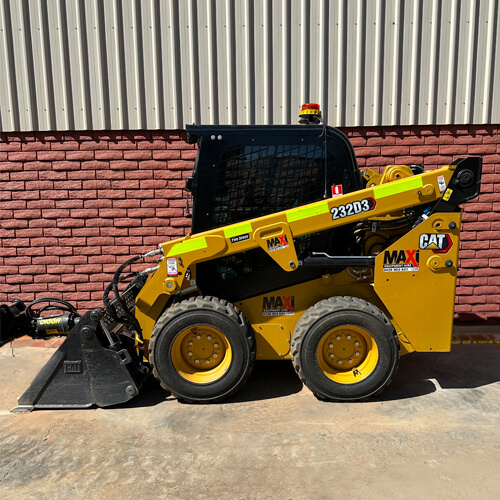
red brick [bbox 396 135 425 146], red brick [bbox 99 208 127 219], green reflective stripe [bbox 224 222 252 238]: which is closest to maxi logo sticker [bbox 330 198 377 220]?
green reflective stripe [bbox 224 222 252 238]

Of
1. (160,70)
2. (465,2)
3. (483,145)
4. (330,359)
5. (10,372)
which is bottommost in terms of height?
(10,372)

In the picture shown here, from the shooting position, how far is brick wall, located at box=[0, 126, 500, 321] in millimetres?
5441

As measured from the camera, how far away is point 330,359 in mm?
3770

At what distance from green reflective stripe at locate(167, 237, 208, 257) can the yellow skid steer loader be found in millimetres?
14

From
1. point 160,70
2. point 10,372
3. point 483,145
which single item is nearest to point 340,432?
point 10,372

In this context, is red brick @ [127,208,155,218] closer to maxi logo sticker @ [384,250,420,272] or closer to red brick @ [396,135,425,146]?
maxi logo sticker @ [384,250,420,272]

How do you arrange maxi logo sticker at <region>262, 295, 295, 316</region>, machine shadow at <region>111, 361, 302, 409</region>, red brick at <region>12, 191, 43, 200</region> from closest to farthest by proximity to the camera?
machine shadow at <region>111, 361, 302, 409</region>, maxi logo sticker at <region>262, 295, 295, 316</region>, red brick at <region>12, 191, 43, 200</region>

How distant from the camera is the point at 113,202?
5.55 metres

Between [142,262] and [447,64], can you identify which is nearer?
[447,64]

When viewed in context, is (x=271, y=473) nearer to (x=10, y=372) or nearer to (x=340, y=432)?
(x=340, y=432)

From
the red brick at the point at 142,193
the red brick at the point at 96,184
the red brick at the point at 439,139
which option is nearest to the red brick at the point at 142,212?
the red brick at the point at 142,193

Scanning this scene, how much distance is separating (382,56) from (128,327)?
448cm

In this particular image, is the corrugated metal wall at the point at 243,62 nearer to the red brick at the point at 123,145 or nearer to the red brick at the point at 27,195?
the red brick at the point at 123,145

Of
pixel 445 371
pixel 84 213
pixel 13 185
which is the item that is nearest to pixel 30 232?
pixel 13 185
